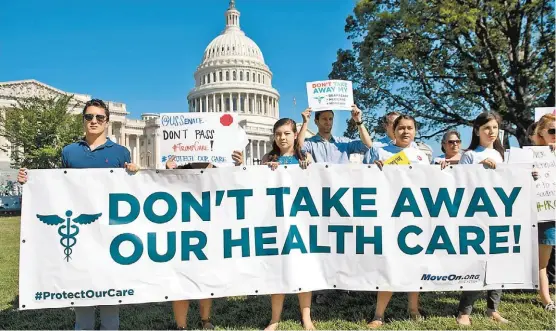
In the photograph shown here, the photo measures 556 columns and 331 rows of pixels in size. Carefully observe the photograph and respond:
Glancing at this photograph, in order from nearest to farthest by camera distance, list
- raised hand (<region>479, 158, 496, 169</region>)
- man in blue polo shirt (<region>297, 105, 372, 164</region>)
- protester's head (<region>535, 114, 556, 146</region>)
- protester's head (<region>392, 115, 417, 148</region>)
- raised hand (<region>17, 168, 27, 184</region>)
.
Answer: raised hand (<region>17, 168, 27, 184</region>)
raised hand (<region>479, 158, 496, 169</region>)
protester's head (<region>392, 115, 417, 148</region>)
protester's head (<region>535, 114, 556, 146</region>)
man in blue polo shirt (<region>297, 105, 372, 164</region>)

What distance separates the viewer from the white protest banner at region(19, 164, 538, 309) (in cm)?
370

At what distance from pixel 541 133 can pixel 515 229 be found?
1.11 metres

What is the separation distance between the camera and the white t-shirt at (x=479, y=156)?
162 inches

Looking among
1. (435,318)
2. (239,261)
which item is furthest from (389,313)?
(239,261)

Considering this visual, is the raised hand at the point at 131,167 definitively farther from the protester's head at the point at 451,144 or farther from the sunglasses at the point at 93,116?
the protester's head at the point at 451,144

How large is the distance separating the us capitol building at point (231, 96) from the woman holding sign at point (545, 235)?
7557 centimetres

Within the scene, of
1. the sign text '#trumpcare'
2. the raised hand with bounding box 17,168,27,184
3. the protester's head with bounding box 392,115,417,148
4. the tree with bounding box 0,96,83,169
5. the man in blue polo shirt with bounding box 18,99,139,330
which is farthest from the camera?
the tree with bounding box 0,96,83,169

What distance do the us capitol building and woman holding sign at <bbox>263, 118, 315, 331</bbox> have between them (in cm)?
7572

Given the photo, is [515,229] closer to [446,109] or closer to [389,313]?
[389,313]

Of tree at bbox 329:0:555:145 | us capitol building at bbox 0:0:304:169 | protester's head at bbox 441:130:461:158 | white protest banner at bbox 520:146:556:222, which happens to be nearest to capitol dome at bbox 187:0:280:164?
us capitol building at bbox 0:0:304:169

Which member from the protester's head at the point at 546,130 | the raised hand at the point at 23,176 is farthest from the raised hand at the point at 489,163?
the raised hand at the point at 23,176

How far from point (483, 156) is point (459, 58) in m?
12.1

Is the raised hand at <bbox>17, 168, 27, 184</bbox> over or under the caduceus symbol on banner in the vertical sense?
over

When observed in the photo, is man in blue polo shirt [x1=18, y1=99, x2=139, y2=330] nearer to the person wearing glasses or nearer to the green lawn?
the green lawn
